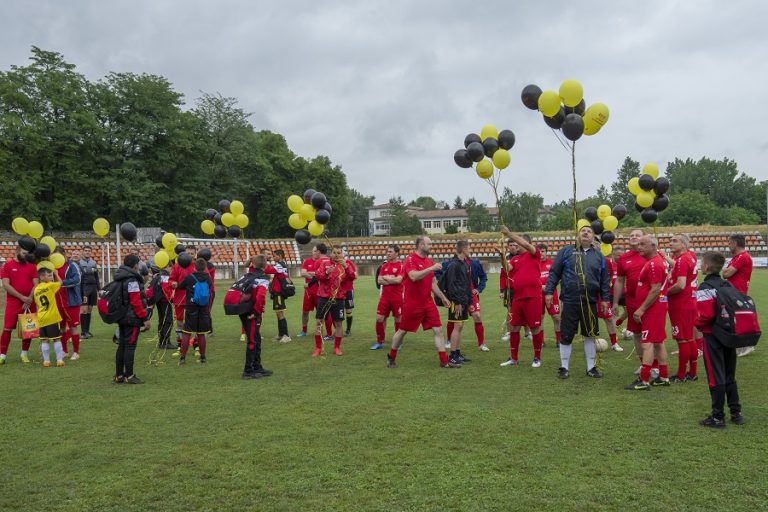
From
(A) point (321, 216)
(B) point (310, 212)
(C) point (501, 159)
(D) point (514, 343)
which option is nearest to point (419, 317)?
(D) point (514, 343)

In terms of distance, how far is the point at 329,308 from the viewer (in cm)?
1061

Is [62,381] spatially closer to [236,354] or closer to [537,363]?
[236,354]

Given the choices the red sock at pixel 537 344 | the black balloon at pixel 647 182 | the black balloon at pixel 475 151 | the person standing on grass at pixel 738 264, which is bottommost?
the red sock at pixel 537 344

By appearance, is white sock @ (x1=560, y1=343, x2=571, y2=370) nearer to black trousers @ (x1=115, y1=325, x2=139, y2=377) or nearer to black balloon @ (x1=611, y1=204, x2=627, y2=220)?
black trousers @ (x1=115, y1=325, x2=139, y2=377)

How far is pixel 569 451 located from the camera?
506 cm

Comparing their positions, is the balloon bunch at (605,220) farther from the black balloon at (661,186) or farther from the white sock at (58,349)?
the white sock at (58,349)

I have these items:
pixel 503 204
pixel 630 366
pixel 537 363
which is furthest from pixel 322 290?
pixel 503 204

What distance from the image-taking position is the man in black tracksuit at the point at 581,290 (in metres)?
7.89

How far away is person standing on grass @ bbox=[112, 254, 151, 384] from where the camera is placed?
808cm

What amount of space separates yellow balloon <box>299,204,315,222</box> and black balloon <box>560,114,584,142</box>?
521 cm

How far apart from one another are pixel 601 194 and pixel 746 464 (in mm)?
101148

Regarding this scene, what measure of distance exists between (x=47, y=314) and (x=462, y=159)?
7483 millimetres

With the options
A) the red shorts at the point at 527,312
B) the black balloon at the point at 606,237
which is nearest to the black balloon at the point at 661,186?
the black balloon at the point at 606,237

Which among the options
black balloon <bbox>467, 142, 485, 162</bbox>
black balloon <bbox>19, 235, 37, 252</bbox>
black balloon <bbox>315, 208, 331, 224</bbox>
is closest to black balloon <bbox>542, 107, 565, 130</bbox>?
black balloon <bbox>467, 142, 485, 162</bbox>
